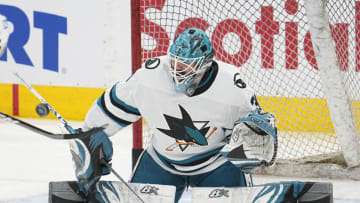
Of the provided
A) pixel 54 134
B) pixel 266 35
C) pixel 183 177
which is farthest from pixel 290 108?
pixel 54 134

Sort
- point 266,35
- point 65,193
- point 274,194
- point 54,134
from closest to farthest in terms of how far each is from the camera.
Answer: point 54,134, point 274,194, point 65,193, point 266,35

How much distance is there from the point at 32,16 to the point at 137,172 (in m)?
3.86

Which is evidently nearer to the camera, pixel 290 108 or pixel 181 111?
pixel 181 111

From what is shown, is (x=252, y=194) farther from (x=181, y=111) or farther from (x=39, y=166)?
(x=39, y=166)

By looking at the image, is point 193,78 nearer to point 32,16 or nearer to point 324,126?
point 324,126

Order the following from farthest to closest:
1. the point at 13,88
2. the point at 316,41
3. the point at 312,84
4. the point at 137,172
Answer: the point at 13,88
the point at 312,84
the point at 316,41
the point at 137,172

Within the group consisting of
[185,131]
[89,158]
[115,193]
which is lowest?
[115,193]

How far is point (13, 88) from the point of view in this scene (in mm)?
7301

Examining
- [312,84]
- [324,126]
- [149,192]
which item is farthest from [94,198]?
[312,84]

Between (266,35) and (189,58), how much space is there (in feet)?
8.32

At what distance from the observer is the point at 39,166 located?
5.43 meters

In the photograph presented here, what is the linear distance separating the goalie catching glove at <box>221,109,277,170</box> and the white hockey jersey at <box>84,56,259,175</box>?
10cm

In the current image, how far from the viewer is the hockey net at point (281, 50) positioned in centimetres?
507

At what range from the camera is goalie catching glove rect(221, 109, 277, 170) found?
3.08 meters
